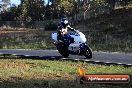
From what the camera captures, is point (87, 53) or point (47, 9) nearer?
point (87, 53)

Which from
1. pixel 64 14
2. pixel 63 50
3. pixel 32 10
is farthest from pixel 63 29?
pixel 32 10

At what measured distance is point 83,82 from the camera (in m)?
11.5

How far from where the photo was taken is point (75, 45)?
65.8 ft

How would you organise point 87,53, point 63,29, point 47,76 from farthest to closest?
point 63,29 → point 87,53 → point 47,76

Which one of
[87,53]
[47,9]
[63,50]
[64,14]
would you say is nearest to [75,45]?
[87,53]

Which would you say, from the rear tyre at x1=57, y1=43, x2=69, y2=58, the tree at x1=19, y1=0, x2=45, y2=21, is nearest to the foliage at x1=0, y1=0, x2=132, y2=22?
the tree at x1=19, y1=0, x2=45, y2=21

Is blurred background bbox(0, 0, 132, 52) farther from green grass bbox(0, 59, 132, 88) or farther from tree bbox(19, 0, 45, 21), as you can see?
green grass bbox(0, 59, 132, 88)

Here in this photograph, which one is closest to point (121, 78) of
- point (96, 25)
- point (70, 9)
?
point (96, 25)

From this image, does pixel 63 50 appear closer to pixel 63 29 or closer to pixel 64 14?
pixel 63 29

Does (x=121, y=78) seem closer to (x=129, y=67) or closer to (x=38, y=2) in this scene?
(x=129, y=67)

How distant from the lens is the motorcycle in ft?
65.1

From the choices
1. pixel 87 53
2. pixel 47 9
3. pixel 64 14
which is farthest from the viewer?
pixel 47 9

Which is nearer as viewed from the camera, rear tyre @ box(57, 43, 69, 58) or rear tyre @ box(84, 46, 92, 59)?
rear tyre @ box(84, 46, 92, 59)

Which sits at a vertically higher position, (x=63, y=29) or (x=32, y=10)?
(x=63, y=29)
